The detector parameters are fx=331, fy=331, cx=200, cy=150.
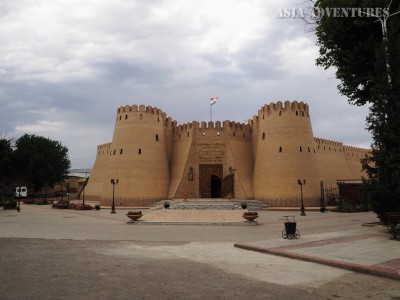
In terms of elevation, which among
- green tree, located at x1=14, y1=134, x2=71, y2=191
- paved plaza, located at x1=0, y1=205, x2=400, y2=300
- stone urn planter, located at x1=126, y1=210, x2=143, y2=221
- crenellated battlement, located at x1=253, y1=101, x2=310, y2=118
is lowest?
paved plaza, located at x1=0, y1=205, x2=400, y2=300

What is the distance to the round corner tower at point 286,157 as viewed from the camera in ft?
103

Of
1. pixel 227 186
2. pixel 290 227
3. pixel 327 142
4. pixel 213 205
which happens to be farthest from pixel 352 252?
pixel 327 142

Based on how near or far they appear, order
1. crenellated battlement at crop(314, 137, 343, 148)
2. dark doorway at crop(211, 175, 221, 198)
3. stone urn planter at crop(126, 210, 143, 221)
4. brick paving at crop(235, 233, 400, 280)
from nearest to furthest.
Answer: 1. brick paving at crop(235, 233, 400, 280)
2. stone urn planter at crop(126, 210, 143, 221)
3. dark doorway at crop(211, 175, 221, 198)
4. crenellated battlement at crop(314, 137, 343, 148)

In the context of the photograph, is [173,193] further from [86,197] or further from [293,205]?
[86,197]

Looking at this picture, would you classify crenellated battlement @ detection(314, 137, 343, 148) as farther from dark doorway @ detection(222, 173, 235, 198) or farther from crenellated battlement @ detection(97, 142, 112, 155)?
crenellated battlement @ detection(97, 142, 112, 155)

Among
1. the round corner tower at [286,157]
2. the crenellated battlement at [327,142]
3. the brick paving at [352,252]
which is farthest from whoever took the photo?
the crenellated battlement at [327,142]

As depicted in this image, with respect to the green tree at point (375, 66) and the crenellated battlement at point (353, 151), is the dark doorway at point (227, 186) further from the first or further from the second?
the crenellated battlement at point (353, 151)

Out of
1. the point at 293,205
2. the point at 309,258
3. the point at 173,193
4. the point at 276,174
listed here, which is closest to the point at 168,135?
the point at 173,193

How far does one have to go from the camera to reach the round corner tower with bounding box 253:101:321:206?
31.2 meters

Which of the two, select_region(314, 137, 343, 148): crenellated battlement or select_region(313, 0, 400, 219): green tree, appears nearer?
select_region(313, 0, 400, 219): green tree

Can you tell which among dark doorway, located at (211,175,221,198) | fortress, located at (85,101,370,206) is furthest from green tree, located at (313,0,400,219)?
dark doorway, located at (211,175,221,198)

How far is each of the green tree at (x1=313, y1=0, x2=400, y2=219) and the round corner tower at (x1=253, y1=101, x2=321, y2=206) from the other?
43.0 feet

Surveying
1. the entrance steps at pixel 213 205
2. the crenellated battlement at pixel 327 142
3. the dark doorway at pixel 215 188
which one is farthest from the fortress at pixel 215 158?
the crenellated battlement at pixel 327 142

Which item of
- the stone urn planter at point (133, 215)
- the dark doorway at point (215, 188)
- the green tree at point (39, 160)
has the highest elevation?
the green tree at point (39, 160)
